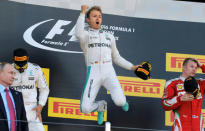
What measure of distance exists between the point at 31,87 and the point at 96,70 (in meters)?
0.75

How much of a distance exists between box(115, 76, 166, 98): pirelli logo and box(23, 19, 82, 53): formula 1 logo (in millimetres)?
634

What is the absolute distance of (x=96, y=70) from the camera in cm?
414

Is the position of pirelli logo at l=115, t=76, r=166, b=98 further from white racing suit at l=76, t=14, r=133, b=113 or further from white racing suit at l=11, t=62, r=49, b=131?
white racing suit at l=11, t=62, r=49, b=131

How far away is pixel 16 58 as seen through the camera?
4.34 meters

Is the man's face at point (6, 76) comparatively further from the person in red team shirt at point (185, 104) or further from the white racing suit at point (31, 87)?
the person in red team shirt at point (185, 104)

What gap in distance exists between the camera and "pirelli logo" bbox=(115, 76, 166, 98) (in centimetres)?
502

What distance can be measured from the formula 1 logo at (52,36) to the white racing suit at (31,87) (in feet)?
1.63

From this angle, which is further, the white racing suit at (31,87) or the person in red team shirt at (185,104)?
the white racing suit at (31,87)

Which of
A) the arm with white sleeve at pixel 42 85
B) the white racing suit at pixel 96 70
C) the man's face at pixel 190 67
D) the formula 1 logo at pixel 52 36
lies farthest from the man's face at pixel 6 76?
the man's face at pixel 190 67

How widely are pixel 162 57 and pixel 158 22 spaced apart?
42 centimetres

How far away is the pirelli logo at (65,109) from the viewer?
4887mm

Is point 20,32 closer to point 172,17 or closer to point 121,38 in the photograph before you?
point 121,38

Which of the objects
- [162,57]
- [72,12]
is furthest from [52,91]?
[162,57]

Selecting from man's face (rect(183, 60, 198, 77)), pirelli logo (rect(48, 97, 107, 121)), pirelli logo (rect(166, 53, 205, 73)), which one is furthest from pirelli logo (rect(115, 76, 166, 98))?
man's face (rect(183, 60, 198, 77))
